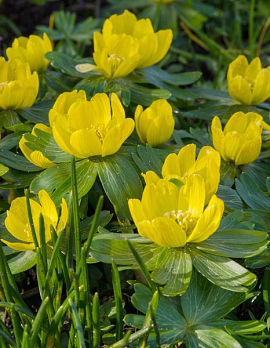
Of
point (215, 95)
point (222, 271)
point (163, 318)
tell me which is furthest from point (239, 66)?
point (163, 318)

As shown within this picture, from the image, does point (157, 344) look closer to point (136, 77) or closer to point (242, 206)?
point (242, 206)

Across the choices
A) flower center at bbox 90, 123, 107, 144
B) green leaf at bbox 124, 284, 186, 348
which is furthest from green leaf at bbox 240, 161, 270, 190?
green leaf at bbox 124, 284, 186, 348

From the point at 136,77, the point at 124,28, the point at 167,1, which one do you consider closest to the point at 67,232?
the point at 136,77

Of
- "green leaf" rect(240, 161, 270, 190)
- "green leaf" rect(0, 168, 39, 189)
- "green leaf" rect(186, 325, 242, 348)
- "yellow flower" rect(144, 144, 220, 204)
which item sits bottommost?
A: "green leaf" rect(186, 325, 242, 348)

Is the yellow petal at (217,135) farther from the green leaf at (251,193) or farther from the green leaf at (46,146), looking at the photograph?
the green leaf at (46,146)

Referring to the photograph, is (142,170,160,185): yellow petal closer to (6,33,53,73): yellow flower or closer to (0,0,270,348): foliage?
(0,0,270,348): foliage

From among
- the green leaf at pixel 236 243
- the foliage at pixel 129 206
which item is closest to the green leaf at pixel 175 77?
the foliage at pixel 129 206

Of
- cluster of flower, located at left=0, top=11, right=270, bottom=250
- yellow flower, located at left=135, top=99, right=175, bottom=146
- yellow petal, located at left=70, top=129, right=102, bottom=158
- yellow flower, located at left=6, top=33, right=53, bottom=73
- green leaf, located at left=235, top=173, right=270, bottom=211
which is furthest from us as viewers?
yellow flower, located at left=6, top=33, right=53, bottom=73
